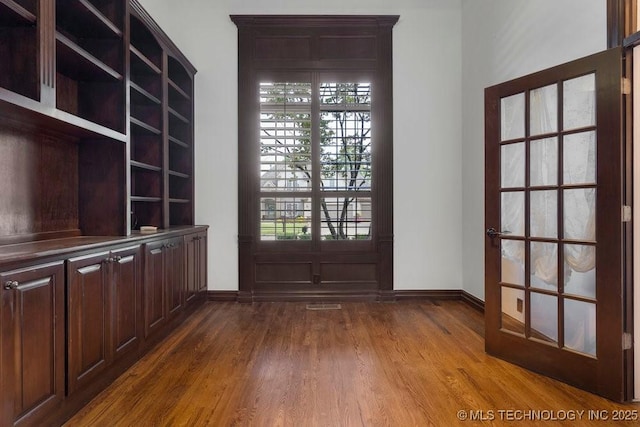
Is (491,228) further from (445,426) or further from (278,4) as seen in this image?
(278,4)

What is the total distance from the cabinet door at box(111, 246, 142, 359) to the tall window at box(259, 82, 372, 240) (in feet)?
6.45

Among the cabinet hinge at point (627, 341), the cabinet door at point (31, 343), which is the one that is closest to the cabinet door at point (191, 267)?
the cabinet door at point (31, 343)

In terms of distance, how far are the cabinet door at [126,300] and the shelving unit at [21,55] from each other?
3.43 ft

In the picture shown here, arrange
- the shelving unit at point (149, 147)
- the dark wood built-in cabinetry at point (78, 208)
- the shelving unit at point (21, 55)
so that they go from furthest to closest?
the shelving unit at point (149, 147), the shelving unit at point (21, 55), the dark wood built-in cabinetry at point (78, 208)

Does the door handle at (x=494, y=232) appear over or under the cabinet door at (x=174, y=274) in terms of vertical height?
over

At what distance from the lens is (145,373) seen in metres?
2.55

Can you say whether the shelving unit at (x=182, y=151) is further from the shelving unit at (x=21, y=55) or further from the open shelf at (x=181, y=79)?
the shelving unit at (x=21, y=55)

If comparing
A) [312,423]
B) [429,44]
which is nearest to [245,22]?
[429,44]

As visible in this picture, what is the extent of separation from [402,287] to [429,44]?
296 centimetres

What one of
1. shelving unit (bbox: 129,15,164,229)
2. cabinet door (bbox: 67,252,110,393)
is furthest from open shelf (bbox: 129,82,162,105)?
cabinet door (bbox: 67,252,110,393)

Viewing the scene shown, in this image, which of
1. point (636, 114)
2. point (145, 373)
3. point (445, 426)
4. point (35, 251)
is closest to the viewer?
point (35, 251)

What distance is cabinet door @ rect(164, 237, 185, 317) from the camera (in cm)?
326

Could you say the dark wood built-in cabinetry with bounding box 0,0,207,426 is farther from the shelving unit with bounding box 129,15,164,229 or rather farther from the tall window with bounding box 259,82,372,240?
the tall window with bounding box 259,82,372,240

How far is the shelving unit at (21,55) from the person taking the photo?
1.95 m
